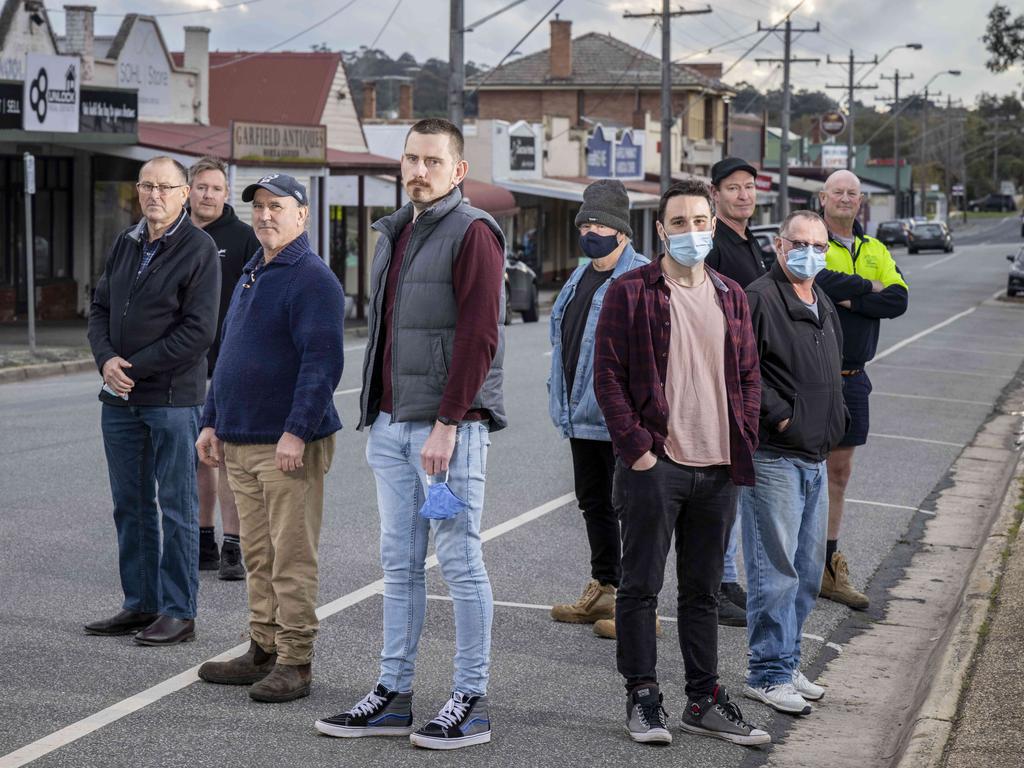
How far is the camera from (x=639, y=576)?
551 centimetres

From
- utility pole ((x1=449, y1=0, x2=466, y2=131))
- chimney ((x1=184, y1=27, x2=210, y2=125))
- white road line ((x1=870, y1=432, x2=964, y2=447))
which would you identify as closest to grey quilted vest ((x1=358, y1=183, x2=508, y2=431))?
white road line ((x1=870, y1=432, x2=964, y2=447))

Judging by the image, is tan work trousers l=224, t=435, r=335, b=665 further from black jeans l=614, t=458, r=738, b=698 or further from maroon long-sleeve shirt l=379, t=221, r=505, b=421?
black jeans l=614, t=458, r=738, b=698

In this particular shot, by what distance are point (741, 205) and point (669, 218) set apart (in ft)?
5.10

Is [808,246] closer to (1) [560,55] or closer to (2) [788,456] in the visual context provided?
(2) [788,456]

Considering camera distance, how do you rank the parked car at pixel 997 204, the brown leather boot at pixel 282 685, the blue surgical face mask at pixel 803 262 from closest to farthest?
the brown leather boot at pixel 282 685
the blue surgical face mask at pixel 803 262
the parked car at pixel 997 204

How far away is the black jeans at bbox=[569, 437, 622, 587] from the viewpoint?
23.0 feet

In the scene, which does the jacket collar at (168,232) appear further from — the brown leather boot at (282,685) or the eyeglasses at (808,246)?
the eyeglasses at (808,246)

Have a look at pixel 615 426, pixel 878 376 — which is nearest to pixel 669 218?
pixel 615 426

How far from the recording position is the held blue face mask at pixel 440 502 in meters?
5.27

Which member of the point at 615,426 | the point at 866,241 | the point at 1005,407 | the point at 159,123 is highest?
the point at 159,123

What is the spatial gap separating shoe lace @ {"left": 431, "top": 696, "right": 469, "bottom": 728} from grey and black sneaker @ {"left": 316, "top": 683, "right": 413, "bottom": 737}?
0.51ft

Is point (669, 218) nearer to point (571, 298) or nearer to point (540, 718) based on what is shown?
point (571, 298)

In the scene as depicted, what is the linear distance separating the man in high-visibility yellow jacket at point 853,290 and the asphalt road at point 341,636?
0.99 meters

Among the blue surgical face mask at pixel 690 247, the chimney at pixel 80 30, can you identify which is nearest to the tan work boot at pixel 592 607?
the blue surgical face mask at pixel 690 247
